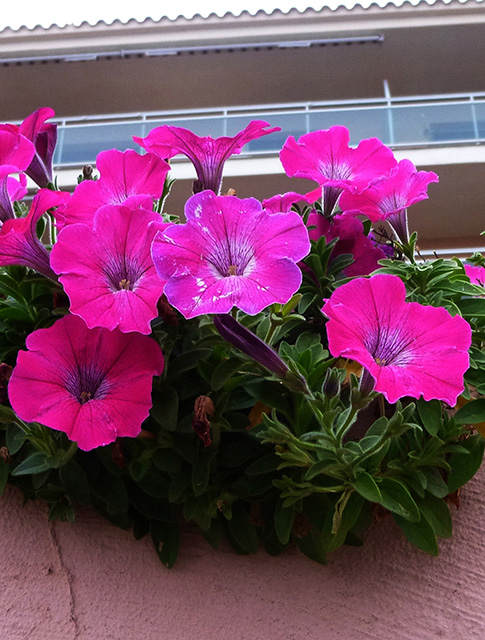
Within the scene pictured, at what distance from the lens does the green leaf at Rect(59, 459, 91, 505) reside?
0.55 metres

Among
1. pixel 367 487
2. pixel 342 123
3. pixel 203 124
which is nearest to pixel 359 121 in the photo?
pixel 342 123

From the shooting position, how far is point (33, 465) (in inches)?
21.3

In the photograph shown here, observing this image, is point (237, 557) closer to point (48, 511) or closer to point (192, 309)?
point (48, 511)

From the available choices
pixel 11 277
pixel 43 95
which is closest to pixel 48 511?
pixel 11 277

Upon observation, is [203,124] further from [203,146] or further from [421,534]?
[421,534]

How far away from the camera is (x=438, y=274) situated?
650mm

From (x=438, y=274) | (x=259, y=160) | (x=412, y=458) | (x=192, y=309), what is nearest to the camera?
(x=192, y=309)

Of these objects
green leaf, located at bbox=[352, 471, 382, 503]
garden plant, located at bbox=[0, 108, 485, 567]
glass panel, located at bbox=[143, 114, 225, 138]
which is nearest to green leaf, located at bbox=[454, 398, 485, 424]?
garden plant, located at bbox=[0, 108, 485, 567]

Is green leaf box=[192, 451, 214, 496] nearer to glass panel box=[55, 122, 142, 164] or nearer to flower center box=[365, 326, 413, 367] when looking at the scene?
flower center box=[365, 326, 413, 367]

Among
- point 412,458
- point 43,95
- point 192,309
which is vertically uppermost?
point 43,95

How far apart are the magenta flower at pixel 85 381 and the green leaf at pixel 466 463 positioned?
0.88ft

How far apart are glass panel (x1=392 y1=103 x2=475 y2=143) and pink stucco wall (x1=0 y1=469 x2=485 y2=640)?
456 cm

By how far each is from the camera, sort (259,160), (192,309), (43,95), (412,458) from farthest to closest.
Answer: (43,95) → (259,160) → (412,458) → (192,309)

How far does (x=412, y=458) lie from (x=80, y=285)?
0.29 metres
